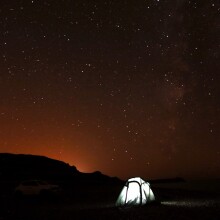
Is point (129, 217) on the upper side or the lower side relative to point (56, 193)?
lower

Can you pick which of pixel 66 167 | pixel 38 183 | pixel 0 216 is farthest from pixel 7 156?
pixel 0 216

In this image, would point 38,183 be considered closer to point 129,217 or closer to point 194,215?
point 129,217

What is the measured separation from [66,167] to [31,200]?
11032cm

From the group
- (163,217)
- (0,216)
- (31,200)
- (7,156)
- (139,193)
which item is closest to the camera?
(163,217)

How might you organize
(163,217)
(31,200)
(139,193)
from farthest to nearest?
1. (31,200)
2. (139,193)
3. (163,217)

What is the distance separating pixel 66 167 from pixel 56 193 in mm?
110052

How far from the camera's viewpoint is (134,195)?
21609mm

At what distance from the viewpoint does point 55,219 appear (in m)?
16.4

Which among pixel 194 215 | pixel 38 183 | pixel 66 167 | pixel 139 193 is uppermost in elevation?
pixel 66 167

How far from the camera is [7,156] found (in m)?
129

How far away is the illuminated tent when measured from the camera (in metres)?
21.4

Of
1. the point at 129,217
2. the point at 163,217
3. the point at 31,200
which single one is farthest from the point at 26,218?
the point at 31,200

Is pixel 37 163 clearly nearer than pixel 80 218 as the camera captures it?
No

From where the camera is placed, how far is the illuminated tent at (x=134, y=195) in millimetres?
21359
